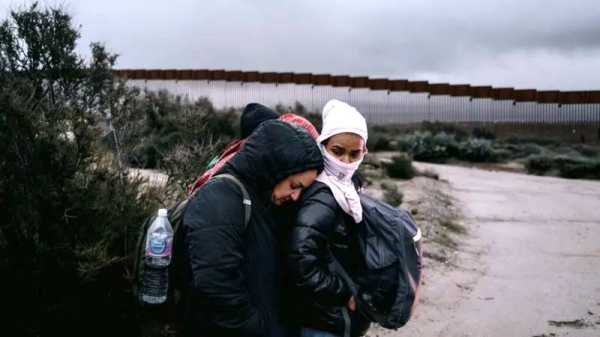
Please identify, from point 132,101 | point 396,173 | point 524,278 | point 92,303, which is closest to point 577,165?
point 396,173

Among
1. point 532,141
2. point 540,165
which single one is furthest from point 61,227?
point 532,141

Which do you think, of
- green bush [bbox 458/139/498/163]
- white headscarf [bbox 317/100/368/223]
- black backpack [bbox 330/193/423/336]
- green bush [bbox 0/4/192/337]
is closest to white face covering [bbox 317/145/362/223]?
white headscarf [bbox 317/100/368/223]

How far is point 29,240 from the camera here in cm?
467

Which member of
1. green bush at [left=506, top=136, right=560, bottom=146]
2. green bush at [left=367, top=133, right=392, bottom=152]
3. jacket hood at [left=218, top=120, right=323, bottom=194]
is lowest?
green bush at [left=506, top=136, right=560, bottom=146]

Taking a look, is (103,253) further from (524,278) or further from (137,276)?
(524,278)

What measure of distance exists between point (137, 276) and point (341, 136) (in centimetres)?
115

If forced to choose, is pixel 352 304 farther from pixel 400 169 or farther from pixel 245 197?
pixel 400 169

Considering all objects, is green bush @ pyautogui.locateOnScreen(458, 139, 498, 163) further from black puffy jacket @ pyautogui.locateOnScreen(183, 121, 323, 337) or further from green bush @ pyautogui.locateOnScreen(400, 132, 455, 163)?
black puffy jacket @ pyautogui.locateOnScreen(183, 121, 323, 337)

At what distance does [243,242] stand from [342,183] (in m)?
0.58

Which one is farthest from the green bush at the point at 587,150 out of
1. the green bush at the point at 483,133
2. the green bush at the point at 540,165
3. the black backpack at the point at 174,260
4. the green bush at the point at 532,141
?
the black backpack at the point at 174,260

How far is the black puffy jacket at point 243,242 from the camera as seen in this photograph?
10.0 feet

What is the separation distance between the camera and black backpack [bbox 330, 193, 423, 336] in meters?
3.40

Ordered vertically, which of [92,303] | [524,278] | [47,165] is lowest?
[524,278]

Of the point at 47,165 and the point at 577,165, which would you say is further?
the point at 577,165
